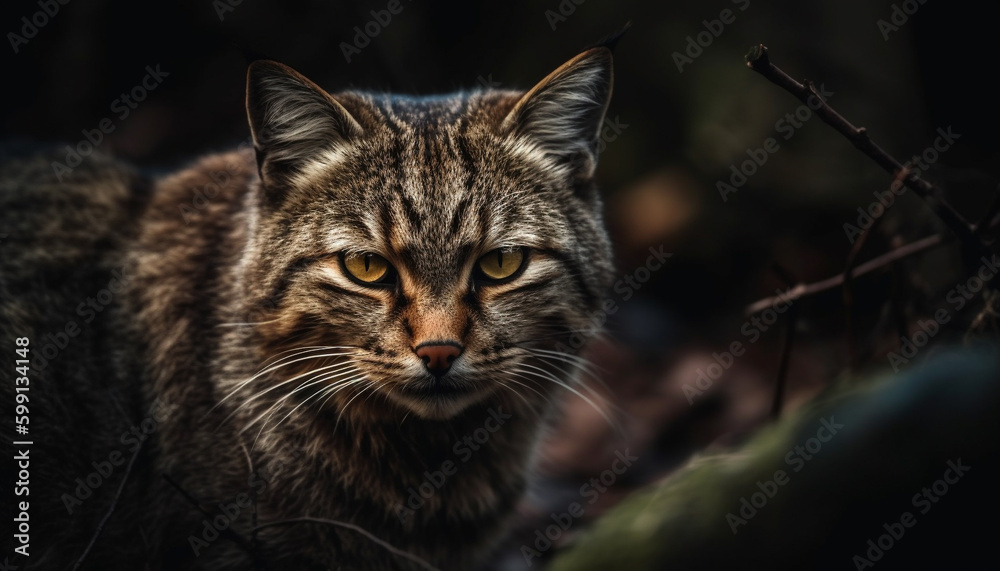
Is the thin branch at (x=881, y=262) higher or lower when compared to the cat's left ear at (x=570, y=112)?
lower

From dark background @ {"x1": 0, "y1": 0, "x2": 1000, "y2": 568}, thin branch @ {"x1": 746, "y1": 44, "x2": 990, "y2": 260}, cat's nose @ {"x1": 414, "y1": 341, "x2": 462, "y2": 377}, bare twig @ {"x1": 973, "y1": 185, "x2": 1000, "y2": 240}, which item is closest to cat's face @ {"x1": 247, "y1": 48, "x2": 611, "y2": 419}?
cat's nose @ {"x1": 414, "y1": 341, "x2": 462, "y2": 377}

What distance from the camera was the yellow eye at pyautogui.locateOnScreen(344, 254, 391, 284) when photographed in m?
2.74

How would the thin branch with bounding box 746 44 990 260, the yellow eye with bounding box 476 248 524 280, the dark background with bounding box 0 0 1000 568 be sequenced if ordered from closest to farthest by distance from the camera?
the thin branch with bounding box 746 44 990 260 < the yellow eye with bounding box 476 248 524 280 < the dark background with bounding box 0 0 1000 568

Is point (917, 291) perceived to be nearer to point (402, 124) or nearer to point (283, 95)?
point (402, 124)

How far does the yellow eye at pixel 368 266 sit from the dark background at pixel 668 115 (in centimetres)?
193

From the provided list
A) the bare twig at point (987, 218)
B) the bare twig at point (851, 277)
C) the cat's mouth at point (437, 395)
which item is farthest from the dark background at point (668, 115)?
the cat's mouth at point (437, 395)

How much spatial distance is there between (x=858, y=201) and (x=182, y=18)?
17.3 ft

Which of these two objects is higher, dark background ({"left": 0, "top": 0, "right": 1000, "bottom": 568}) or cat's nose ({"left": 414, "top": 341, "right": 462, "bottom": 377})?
dark background ({"left": 0, "top": 0, "right": 1000, "bottom": 568})

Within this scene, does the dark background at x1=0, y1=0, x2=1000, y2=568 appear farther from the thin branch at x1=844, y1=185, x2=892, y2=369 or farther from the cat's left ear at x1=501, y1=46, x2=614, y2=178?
the cat's left ear at x1=501, y1=46, x2=614, y2=178

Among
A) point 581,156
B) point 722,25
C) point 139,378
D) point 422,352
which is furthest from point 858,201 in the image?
point 139,378

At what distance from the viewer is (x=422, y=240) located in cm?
267

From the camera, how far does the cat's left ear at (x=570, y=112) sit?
284 cm

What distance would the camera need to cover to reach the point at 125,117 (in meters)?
6.48

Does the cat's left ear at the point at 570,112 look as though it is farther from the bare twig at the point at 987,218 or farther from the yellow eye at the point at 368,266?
the bare twig at the point at 987,218
